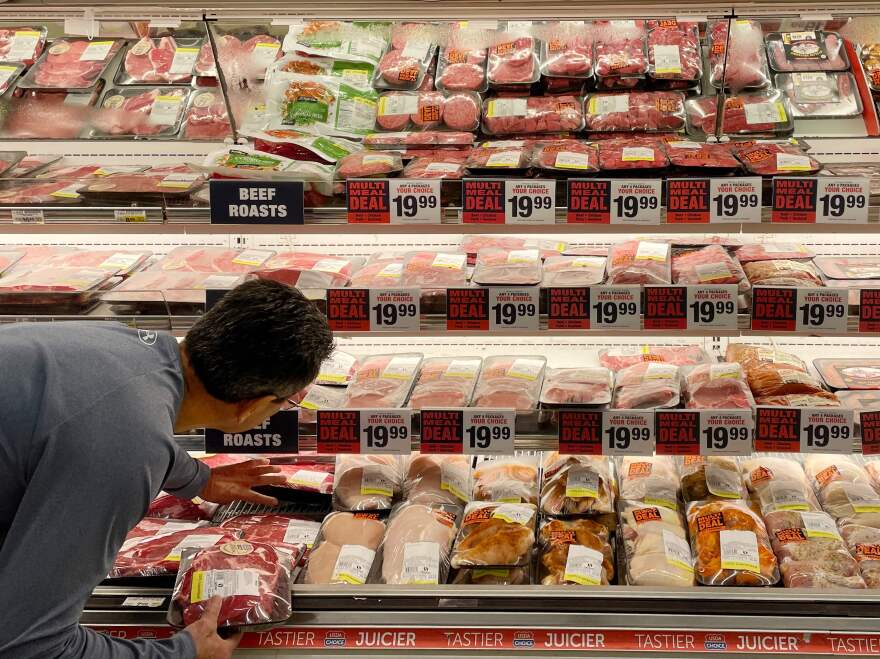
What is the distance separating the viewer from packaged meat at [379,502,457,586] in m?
2.46

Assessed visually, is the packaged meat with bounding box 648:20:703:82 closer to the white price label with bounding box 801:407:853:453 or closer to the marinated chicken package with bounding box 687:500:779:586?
the white price label with bounding box 801:407:853:453

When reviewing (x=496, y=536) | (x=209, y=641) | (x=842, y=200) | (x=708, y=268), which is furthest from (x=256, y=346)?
(x=842, y=200)

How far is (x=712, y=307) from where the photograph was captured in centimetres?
248

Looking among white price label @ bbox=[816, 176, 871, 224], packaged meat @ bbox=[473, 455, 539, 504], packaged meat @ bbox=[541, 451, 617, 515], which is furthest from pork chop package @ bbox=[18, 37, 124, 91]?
white price label @ bbox=[816, 176, 871, 224]

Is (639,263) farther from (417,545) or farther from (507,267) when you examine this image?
(417,545)

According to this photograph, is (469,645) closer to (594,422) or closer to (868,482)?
(594,422)

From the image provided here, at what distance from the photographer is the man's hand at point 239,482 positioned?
256 cm

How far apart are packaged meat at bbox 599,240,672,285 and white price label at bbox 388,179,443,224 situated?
0.53m

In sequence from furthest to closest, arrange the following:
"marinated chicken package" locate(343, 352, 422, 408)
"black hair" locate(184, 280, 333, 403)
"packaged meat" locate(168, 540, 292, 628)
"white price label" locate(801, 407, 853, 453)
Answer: "marinated chicken package" locate(343, 352, 422, 408) → "white price label" locate(801, 407, 853, 453) → "packaged meat" locate(168, 540, 292, 628) → "black hair" locate(184, 280, 333, 403)

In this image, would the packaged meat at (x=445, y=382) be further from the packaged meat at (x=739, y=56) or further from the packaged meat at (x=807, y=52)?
the packaged meat at (x=807, y=52)

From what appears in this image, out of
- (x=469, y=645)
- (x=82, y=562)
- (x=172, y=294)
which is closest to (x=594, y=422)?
(x=469, y=645)

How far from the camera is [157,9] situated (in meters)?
2.57

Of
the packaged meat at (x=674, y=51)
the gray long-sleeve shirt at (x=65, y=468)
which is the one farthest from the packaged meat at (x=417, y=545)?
the packaged meat at (x=674, y=51)

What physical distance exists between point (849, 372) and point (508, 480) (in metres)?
1.05
